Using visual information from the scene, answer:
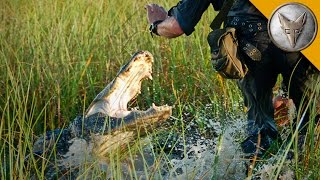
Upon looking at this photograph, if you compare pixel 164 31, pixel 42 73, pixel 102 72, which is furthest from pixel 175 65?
pixel 164 31

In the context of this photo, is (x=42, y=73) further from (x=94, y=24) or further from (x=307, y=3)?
(x=307, y=3)

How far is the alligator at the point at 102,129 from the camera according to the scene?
155 inches

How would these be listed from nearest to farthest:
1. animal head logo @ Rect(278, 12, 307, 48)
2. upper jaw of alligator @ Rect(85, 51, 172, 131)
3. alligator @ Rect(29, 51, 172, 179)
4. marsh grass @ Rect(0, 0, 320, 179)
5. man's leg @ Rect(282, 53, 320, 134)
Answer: animal head logo @ Rect(278, 12, 307, 48) < man's leg @ Rect(282, 53, 320, 134) < alligator @ Rect(29, 51, 172, 179) < upper jaw of alligator @ Rect(85, 51, 172, 131) < marsh grass @ Rect(0, 0, 320, 179)

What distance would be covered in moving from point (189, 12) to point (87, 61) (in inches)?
57.0

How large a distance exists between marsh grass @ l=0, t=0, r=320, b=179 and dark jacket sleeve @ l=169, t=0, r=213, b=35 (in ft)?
2.75

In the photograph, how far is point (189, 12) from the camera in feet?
12.6

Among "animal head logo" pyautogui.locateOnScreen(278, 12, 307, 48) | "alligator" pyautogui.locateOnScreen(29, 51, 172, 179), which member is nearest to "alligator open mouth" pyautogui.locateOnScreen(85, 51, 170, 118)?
"alligator" pyautogui.locateOnScreen(29, 51, 172, 179)

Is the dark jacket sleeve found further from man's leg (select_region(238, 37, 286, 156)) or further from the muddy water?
the muddy water

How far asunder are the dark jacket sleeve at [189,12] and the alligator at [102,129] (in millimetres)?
283

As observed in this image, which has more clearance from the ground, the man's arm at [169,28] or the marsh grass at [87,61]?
the man's arm at [169,28]

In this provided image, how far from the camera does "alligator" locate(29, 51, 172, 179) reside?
3930 mm

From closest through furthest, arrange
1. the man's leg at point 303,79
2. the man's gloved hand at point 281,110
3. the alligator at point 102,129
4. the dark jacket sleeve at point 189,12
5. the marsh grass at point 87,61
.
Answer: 1. the man's leg at point 303,79
2. the dark jacket sleeve at point 189,12
3. the alligator at point 102,129
4. the man's gloved hand at point 281,110
5. the marsh grass at point 87,61

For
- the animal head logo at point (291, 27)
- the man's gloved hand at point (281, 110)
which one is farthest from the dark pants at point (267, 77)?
the man's gloved hand at point (281, 110)

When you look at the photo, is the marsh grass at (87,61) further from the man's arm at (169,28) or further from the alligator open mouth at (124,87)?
the man's arm at (169,28)
